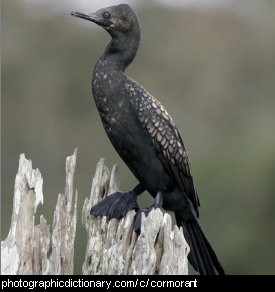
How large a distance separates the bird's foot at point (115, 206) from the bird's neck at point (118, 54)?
105 cm

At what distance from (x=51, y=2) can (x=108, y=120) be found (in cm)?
1676

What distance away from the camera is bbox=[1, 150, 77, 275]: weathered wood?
845 centimetres

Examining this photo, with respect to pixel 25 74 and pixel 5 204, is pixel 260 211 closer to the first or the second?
pixel 5 204

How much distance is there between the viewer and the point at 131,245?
8531mm

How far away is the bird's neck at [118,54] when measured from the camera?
30.7 feet

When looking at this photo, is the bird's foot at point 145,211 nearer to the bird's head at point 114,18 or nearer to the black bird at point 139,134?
the black bird at point 139,134

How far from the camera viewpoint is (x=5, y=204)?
20062 millimetres

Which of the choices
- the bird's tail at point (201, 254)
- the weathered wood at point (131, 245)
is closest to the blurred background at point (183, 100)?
the bird's tail at point (201, 254)

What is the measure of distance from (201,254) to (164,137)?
40.0 inches

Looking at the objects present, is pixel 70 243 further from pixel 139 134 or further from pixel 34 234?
pixel 139 134

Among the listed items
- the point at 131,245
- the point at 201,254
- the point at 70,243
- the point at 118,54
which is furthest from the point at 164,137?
the point at 70,243

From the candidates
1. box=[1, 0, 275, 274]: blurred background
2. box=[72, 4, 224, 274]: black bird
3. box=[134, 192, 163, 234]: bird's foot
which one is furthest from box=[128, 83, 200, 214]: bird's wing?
box=[1, 0, 275, 274]: blurred background

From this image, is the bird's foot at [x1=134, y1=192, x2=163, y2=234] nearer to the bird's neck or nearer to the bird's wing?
the bird's wing

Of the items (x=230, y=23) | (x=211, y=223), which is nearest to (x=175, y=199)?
(x=211, y=223)
